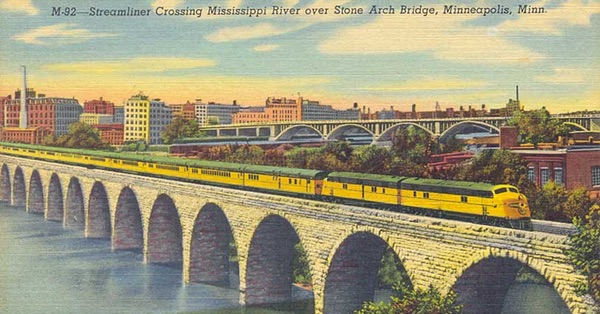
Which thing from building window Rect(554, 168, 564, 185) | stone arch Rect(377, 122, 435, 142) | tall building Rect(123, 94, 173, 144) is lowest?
building window Rect(554, 168, 564, 185)

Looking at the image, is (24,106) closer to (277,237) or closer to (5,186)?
(277,237)

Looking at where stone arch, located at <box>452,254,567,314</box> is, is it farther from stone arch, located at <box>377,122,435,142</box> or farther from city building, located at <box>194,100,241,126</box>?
city building, located at <box>194,100,241,126</box>

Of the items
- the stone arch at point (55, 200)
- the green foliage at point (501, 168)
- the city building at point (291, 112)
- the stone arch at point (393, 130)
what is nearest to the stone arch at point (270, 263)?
the city building at point (291, 112)

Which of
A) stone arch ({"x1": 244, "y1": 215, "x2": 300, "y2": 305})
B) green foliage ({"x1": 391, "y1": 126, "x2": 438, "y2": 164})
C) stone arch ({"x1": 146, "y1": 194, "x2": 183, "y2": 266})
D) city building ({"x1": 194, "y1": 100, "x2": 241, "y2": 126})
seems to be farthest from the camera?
stone arch ({"x1": 146, "y1": 194, "x2": 183, "y2": 266})

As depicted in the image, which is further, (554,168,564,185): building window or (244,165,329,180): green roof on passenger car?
(244,165,329,180): green roof on passenger car

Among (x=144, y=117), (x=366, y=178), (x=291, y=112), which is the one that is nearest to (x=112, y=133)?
(x=144, y=117)

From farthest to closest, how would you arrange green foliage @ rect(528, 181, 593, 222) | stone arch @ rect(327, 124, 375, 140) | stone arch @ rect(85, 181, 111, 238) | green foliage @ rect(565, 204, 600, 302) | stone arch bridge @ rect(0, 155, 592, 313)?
stone arch @ rect(85, 181, 111, 238) < stone arch @ rect(327, 124, 375, 140) < green foliage @ rect(528, 181, 593, 222) < stone arch bridge @ rect(0, 155, 592, 313) < green foliage @ rect(565, 204, 600, 302)

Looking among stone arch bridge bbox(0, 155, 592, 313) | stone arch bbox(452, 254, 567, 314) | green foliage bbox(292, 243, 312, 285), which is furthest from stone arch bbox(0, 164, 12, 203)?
stone arch bbox(452, 254, 567, 314)
